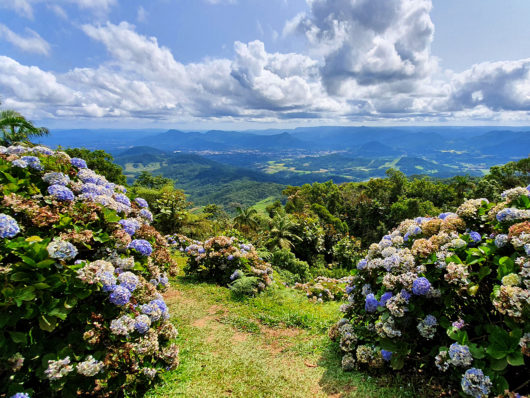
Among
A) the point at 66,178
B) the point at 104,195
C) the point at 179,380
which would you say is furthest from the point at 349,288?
the point at 66,178

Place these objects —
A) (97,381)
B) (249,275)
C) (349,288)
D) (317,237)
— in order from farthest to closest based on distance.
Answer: (317,237) → (249,275) → (349,288) → (97,381)

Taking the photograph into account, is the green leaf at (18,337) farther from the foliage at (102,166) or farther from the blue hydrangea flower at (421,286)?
the foliage at (102,166)

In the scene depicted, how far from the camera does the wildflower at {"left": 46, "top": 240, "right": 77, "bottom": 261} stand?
8.94 feet

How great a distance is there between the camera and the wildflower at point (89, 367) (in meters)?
2.77

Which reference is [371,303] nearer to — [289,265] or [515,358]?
[515,358]

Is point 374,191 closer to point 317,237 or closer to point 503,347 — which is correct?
point 317,237

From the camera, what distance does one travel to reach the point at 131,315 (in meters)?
3.39

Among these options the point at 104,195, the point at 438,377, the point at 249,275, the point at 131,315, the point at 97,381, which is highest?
the point at 104,195

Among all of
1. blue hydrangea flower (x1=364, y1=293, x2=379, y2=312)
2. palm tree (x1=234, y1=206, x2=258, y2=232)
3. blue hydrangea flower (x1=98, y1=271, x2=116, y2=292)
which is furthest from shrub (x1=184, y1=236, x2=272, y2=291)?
palm tree (x1=234, y1=206, x2=258, y2=232)

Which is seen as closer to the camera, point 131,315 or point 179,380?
point 131,315

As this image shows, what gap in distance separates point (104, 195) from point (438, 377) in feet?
17.2

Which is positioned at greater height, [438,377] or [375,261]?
[375,261]

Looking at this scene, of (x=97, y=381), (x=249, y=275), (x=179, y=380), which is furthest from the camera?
(x=249, y=275)

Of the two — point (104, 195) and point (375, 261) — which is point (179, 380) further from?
point (375, 261)
